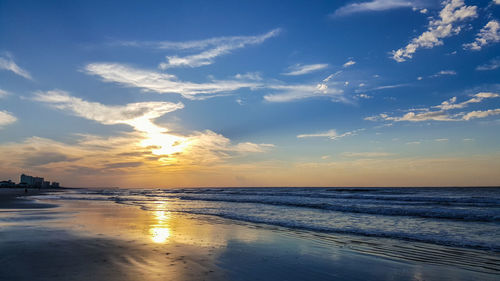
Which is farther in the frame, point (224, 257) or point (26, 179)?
point (26, 179)

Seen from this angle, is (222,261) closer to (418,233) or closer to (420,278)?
(420,278)

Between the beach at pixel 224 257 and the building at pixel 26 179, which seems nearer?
the beach at pixel 224 257

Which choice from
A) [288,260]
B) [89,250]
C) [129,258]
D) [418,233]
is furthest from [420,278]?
[89,250]

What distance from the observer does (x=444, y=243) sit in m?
10.8

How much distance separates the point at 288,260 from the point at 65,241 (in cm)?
737

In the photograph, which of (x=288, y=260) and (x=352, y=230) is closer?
(x=288, y=260)

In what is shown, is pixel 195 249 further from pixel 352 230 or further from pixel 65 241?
pixel 352 230

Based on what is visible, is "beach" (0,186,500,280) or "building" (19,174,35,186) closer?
"beach" (0,186,500,280)

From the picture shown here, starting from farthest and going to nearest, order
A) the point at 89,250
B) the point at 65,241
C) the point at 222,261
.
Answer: the point at 65,241 < the point at 89,250 < the point at 222,261

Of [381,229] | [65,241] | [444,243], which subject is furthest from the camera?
[381,229]

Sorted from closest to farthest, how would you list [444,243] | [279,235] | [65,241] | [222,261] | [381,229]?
1. [222,261]
2. [65,241]
3. [444,243]
4. [279,235]
5. [381,229]

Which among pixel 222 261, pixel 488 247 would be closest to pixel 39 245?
pixel 222 261

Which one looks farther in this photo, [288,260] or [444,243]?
[444,243]

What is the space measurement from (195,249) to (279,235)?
4.32 metres
